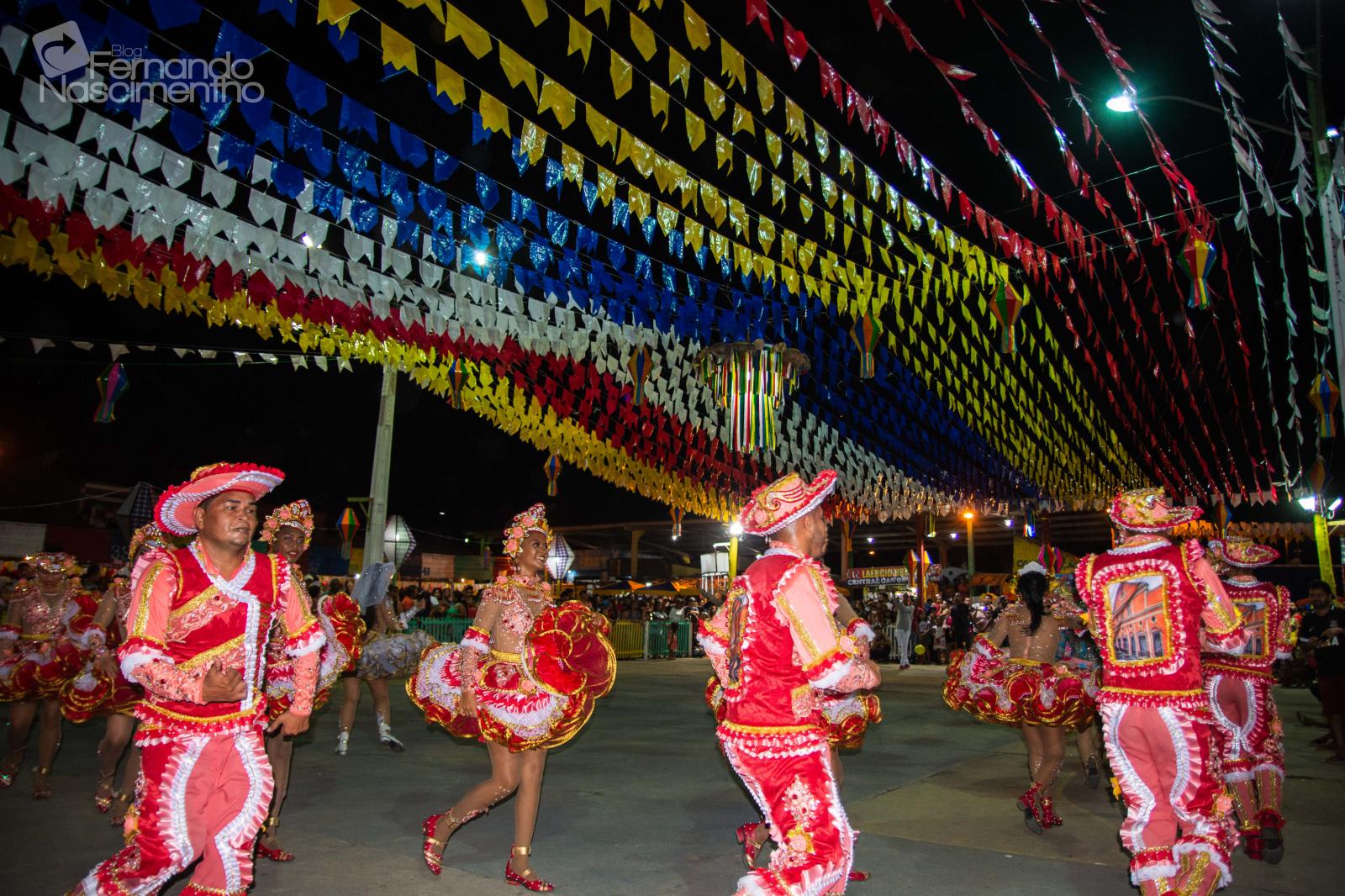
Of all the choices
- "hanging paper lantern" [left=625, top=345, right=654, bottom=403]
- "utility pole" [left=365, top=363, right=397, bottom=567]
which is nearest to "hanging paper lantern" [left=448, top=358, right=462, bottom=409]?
"hanging paper lantern" [left=625, top=345, right=654, bottom=403]

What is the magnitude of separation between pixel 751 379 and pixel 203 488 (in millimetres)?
7378

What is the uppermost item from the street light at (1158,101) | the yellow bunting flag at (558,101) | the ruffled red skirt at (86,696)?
the street light at (1158,101)

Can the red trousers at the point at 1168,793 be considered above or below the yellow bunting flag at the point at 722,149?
below

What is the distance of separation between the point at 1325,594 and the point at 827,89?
8212 mm

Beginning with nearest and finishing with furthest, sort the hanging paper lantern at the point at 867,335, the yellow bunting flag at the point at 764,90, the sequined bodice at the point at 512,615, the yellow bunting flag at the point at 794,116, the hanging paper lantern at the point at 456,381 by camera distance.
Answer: the sequined bodice at the point at 512,615, the yellow bunting flag at the point at 764,90, the yellow bunting flag at the point at 794,116, the hanging paper lantern at the point at 867,335, the hanging paper lantern at the point at 456,381

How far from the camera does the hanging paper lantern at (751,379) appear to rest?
986 centimetres

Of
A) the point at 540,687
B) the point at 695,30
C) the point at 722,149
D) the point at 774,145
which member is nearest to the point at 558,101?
the point at 695,30

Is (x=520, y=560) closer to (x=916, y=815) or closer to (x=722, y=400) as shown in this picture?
(x=916, y=815)

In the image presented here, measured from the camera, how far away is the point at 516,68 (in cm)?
454

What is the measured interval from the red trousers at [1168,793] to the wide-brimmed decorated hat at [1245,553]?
2.49 m

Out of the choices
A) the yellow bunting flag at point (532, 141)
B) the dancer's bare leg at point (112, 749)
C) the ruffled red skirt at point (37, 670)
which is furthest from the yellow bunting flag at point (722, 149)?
the ruffled red skirt at point (37, 670)

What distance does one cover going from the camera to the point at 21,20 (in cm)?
445

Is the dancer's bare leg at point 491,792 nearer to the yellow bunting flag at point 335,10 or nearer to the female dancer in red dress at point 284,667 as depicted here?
the female dancer in red dress at point 284,667

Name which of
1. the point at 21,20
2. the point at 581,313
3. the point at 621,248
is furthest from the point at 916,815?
the point at 21,20
